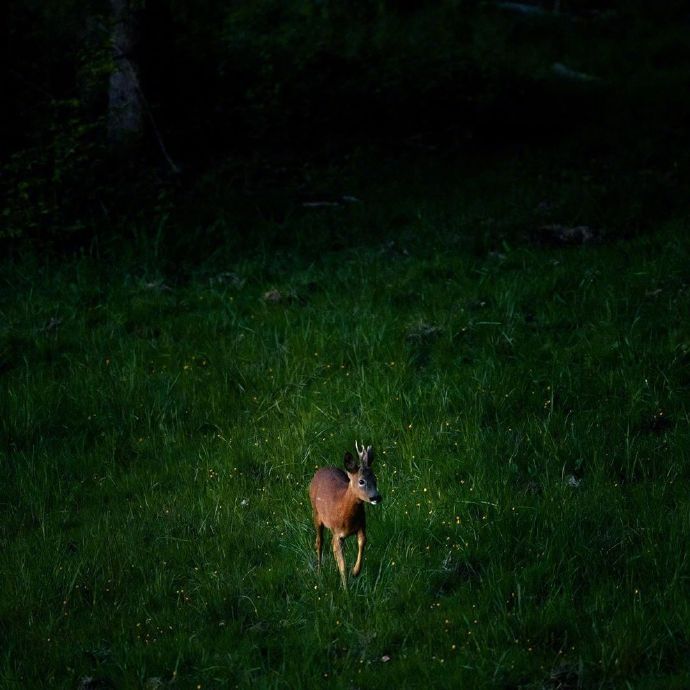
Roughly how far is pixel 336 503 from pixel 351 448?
78.5 inches

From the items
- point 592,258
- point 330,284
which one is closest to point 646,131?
point 592,258

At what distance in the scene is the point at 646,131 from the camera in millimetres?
15656

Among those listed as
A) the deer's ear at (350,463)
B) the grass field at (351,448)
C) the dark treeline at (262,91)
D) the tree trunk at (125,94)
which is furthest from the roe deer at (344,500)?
the tree trunk at (125,94)

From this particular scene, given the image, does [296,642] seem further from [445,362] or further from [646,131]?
[646,131]

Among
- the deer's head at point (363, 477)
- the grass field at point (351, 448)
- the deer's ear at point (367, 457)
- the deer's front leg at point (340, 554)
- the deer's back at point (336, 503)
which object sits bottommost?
the grass field at point (351, 448)

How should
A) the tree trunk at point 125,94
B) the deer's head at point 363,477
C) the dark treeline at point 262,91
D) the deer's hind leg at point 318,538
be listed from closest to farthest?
the deer's head at point 363,477 → the deer's hind leg at point 318,538 → the dark treeline at point 262,91 → the tree trunk at point 125,94

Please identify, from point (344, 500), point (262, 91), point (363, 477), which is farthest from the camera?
point (262, 91)

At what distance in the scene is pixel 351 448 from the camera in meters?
7.93

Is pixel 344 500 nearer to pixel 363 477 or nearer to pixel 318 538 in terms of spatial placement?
pixel 363 477

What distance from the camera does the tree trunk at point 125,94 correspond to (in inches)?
575

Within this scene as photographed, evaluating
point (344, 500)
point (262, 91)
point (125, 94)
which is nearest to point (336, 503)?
point (344, 500)

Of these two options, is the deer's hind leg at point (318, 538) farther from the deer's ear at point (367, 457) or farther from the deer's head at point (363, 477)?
the deer's ear at point (367, 457)

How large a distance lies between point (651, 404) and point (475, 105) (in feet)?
30.1

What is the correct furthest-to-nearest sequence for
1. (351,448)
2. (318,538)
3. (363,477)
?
(351,448), (318,538), (363,477)
